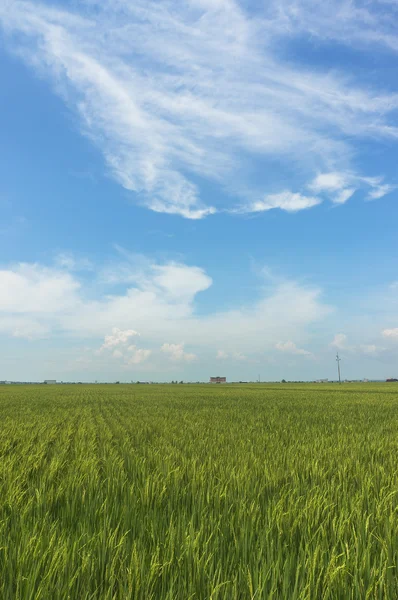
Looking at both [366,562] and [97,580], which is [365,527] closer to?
[366,562]

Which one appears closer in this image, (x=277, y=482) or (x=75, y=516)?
(x=75, y=516)

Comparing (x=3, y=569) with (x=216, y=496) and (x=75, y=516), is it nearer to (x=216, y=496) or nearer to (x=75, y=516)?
(x=75, y=516)

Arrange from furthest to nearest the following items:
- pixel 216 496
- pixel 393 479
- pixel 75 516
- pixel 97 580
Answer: pixel 393 479 < pixel 216 496 < pixel 75 516 < pixel 97 580

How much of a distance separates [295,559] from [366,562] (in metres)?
0.45

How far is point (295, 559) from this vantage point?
8.80 ft

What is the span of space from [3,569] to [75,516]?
1.27 metres

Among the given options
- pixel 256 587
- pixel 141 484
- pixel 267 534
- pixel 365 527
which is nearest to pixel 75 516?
pixel 141 484

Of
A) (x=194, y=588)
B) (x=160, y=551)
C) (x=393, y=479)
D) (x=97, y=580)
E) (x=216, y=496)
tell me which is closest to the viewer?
(x=194, y=588)

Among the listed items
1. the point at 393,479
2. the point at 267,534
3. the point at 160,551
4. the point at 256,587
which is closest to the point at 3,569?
the point at 160,551

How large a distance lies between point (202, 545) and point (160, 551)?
0.90 feet

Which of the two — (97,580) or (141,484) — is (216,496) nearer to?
(141,484)

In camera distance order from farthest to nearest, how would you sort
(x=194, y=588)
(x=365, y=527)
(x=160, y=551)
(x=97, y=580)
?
1. (x=365, y=527)
2. (x=160, y=551)
3. (x=97, y=580)
4. (x=194, y=588)

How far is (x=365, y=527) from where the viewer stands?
2.97 m

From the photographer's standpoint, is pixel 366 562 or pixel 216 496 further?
pixel 216 496
